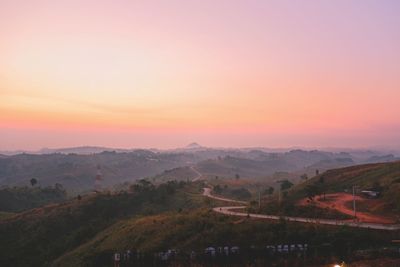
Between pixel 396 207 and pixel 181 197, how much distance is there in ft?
155

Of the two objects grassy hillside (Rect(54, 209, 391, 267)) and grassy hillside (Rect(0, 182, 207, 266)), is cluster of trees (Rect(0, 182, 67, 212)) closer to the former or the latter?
grassy hillside (Rect(0, 182, 207, 266))

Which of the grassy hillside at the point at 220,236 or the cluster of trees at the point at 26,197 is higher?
the grassy hillside at the point at 220,236

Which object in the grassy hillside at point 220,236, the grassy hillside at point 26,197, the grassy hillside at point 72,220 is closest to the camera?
the grassy hillside at point 220,236

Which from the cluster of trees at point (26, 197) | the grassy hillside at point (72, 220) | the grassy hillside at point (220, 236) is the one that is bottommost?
the cluster of trees at point (26, 197)

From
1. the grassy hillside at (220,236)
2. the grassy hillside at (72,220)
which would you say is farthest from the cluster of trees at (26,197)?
the grassy hillside at (220,236)

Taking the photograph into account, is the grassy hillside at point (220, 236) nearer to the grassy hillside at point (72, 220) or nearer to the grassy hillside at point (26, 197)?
the grassy hillside at point (72, 220)

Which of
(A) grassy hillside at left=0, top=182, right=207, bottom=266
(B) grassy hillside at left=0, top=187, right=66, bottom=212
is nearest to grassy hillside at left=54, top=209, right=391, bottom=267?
(A) grassy hillside at left=0, top=182, right=207, bottom=266

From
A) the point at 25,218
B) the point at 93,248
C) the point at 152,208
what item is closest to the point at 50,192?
the point at 25,218

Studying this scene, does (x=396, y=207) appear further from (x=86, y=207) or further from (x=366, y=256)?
(x=86, y=207)

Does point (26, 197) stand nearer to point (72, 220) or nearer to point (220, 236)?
point (72, 220)

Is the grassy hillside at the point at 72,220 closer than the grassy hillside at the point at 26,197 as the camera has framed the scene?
Yes

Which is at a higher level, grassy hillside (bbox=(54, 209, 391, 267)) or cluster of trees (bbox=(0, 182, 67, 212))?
grassy hillside (bbox=(54, 209, 391, 267))

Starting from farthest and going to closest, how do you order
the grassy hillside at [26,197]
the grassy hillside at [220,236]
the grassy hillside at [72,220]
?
the grassy hillside at [26,197] < the grassy hillside at [72,220] < the grassy hillside at [220,236]

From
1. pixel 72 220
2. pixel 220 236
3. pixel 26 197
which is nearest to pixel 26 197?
pixel 26 197
